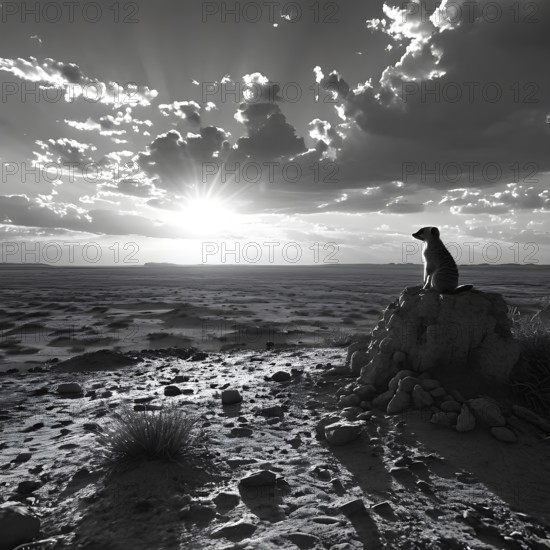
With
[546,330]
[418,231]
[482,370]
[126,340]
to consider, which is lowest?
[126,340]

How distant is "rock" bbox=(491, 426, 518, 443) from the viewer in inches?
185

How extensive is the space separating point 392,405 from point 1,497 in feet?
15.7

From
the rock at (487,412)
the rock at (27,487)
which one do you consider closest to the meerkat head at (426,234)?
the rock at (487,412)

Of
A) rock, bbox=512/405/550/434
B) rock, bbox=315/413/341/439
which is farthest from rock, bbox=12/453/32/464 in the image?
rock, bbox=512/405/550/434

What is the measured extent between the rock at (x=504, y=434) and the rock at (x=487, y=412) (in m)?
0.14

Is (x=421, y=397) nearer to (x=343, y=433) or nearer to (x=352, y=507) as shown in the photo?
(x=343, y=433)

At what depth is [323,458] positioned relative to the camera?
180 inches

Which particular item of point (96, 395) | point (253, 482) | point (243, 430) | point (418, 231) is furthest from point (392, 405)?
point (96, 395)

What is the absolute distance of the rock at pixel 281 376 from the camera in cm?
809

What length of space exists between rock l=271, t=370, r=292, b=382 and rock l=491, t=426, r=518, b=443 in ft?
13.5

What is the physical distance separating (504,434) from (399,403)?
135 cm

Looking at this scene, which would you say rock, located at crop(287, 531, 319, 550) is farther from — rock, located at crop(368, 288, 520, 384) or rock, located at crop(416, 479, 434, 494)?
rock, located at crop(368, 288, 520, 384)

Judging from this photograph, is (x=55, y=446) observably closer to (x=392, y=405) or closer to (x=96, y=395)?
(x=96, y=395)

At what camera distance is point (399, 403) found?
18.5ft
